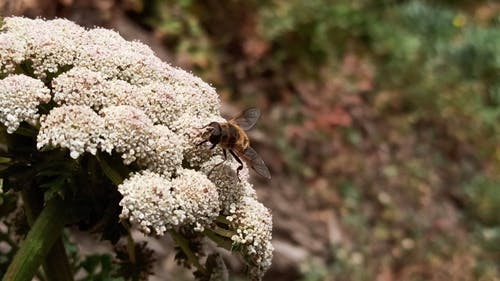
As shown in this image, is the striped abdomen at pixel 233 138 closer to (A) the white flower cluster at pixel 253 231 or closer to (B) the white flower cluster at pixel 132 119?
(B) the white flower cluster at pixel 132 119

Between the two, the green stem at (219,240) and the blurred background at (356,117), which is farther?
the blurred background at (356,117)

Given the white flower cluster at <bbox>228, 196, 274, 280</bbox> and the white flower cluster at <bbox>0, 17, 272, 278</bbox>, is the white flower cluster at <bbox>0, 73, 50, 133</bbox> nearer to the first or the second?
the white flower cluster at <bbox>0, 17, 272, 278</bbox>

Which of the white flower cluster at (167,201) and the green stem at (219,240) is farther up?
the green stem at (219,240)

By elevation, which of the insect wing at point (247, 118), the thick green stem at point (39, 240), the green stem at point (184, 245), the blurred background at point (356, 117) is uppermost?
the blurred background at point (356, 117)

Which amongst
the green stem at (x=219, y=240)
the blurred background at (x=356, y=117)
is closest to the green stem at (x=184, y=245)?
the green stem at (x=219, y=240)

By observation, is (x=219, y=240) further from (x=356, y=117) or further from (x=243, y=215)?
(x=356, y=117)

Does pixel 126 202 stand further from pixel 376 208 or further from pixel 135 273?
pixel 376 208
